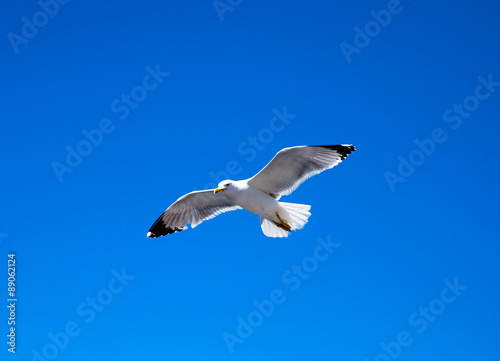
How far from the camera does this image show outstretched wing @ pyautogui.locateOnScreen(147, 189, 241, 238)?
8781 millimetres

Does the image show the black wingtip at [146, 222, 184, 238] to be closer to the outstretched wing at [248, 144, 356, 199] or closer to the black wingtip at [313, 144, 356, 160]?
the outstretched wing at [248, 144, 356, 199]

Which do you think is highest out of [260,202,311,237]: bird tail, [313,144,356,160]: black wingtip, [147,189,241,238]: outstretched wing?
[147,189,241,238]: outstretched wing

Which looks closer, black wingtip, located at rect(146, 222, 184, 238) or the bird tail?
the bird tail

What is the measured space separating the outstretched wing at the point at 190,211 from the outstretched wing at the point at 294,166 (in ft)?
3.09

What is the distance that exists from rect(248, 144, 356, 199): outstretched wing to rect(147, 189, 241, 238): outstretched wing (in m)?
0.94

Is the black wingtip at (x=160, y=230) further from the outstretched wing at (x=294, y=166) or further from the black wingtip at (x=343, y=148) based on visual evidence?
the black wingtip at (x=343, y=148)

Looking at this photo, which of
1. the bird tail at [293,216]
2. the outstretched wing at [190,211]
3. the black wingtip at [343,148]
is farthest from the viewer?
the outstretched wing at [190,211]

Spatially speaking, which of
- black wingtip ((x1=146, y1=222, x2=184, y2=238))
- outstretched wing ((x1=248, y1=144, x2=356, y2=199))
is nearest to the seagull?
outstretched wing ((x1=248, y1=144, x2=356, y2=199))

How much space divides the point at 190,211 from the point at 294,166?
1.78m

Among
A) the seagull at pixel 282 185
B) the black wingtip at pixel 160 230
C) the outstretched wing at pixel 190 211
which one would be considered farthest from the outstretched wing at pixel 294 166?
the black wingtip at pixel 160 230

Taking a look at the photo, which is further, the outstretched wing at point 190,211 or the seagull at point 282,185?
the outstretched wing at point 190,211

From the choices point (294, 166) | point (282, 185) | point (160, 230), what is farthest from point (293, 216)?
point (160, 230)

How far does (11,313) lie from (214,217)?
2.77m

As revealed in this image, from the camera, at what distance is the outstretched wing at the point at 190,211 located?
878cm
